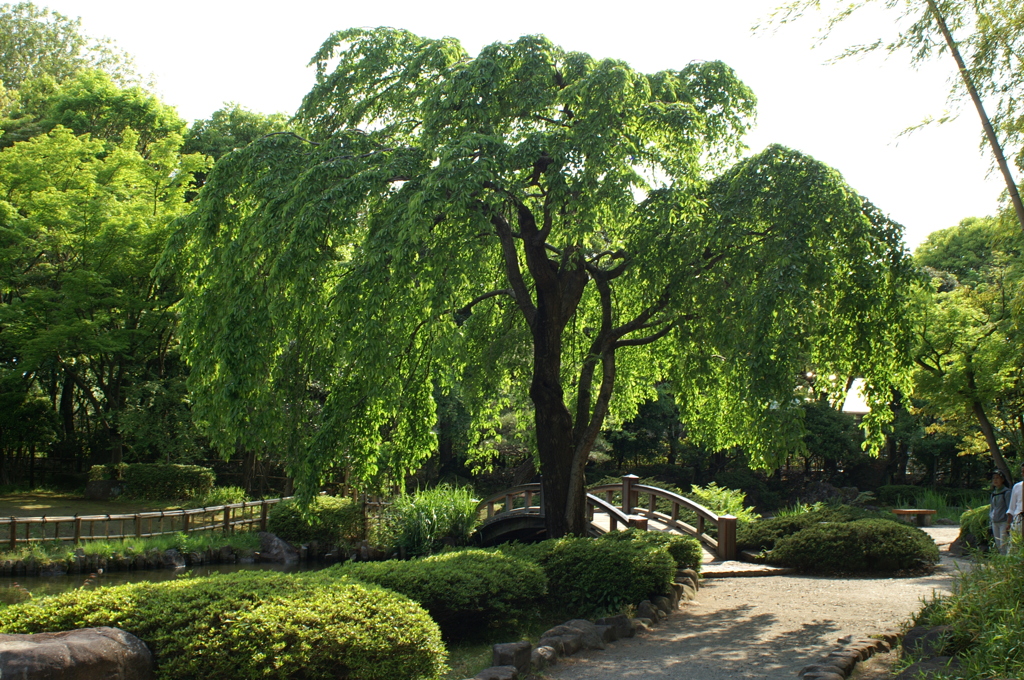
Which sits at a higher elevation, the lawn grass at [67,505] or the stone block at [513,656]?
the lawn grass at [67,505]

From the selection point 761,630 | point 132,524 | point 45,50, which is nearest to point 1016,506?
point 761,630

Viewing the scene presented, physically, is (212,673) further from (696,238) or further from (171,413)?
(171,413)

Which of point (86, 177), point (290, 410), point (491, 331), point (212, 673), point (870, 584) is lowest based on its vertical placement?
point (870, 584)

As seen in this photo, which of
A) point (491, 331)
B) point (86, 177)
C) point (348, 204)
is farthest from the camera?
point (86, 177)

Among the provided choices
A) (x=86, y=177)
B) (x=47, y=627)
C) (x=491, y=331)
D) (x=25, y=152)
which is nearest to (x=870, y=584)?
(x=491, y=331)

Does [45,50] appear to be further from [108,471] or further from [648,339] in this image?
[648,339]

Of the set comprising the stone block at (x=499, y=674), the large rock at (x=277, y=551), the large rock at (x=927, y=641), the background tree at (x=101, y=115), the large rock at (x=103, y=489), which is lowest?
the large rock at (x=277, y=551)

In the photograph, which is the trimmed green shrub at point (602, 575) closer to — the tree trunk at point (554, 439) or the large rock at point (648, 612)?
the large rock at point (648, 612)

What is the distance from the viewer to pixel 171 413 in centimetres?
2130

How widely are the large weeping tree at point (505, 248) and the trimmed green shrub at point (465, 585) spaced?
1.30 m

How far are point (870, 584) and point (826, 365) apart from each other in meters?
3.25

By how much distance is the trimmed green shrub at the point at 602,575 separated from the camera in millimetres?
9125

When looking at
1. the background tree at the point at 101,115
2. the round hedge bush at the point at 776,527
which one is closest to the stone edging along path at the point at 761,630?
the round hedge bush at the point at 776,527

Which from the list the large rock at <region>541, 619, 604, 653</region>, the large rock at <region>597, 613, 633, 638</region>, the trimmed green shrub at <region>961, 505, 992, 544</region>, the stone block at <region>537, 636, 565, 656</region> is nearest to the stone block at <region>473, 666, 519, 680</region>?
the stone block at <region>537, 636, 565, 656</region>
